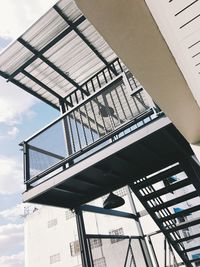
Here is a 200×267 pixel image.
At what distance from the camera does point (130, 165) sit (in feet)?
13.8

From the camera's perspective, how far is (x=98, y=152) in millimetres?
3650

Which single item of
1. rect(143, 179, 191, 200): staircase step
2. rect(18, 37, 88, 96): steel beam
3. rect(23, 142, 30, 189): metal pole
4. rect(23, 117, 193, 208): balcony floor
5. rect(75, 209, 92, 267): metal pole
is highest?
rect(18, 37, 88, 96): steel beam

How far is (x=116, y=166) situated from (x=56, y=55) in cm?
319

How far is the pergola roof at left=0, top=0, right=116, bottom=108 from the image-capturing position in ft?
15.6

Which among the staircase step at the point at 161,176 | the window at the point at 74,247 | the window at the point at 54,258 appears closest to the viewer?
the staircase step at the point at 161,176

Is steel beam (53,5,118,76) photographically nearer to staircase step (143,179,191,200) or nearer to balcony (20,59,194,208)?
balcony (20,59,194,208)

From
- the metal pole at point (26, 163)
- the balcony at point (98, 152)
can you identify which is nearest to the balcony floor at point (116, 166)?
the balcony at point (98, 152)

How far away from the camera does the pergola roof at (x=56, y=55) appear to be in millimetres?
4750

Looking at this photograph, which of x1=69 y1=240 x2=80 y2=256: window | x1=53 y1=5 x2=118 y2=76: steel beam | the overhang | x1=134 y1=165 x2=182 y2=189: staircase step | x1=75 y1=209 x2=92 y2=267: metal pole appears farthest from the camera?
x1=69 y1=240 x2=80 y2=256: window

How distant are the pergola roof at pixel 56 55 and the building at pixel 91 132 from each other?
2 centimetres

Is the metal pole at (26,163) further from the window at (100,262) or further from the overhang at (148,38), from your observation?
the overhang at (148,38)

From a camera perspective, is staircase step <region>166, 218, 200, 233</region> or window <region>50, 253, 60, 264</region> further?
window <region>50, 253, 60, 264</region>

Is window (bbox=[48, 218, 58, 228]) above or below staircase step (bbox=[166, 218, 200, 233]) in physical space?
above

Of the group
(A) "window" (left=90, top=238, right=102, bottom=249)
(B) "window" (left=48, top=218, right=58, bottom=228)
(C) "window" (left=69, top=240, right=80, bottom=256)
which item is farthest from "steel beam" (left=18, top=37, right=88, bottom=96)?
(B) "window" (left=48, top=218, right=58, bottom=228)
